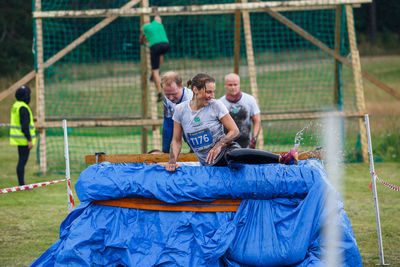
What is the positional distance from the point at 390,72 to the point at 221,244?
30.0 metres

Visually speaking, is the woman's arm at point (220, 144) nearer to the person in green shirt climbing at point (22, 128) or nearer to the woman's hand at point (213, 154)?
the woman's hand at point (213, 154)

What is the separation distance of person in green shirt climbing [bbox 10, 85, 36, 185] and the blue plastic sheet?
5177mm

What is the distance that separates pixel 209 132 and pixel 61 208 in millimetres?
4227

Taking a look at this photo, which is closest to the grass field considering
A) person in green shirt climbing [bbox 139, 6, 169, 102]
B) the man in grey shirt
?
the man in grey shirt

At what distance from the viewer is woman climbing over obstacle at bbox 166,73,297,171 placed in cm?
517

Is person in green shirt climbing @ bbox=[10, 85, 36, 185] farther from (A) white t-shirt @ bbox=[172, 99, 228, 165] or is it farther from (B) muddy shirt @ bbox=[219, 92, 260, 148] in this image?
(A) white t-shirt @ bbox=[172, 99, 228, 165]

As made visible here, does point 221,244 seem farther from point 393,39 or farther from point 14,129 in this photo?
point 393,39

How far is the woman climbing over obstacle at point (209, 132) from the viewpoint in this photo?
17.0 feet

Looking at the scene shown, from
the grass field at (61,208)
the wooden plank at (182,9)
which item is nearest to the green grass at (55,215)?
the grass field at (61,208)

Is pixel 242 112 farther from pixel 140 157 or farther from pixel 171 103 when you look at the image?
pixel 140 157

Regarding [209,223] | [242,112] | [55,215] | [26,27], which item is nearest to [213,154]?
[209,223]

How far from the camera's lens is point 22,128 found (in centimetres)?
1020

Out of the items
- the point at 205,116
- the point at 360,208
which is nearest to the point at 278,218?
the point at 205,116

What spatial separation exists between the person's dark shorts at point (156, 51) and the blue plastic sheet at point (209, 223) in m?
6.04
